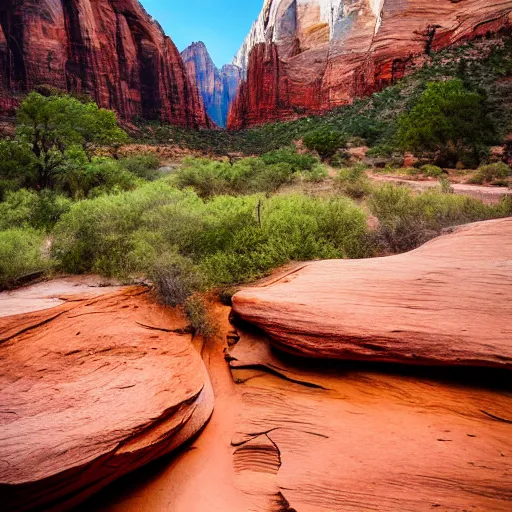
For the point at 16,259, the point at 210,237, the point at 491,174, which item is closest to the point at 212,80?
the point at 491,174

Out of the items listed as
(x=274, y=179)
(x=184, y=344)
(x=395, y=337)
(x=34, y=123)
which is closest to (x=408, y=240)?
(x=395, y=337)

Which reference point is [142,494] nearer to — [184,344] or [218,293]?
[184,344]

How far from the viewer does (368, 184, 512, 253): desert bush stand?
576 centimetres

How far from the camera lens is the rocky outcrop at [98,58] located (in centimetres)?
3219

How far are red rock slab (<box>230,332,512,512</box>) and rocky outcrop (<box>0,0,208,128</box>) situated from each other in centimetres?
3711

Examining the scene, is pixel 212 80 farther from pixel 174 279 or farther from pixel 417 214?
pixel 174 279

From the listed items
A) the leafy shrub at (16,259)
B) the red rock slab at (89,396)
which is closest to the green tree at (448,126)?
the red rock slab at (89,396)

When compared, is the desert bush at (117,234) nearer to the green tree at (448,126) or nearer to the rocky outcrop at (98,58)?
the green tree at (448,126)

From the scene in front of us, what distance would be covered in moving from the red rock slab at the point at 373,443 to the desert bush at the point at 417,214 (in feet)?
11.2

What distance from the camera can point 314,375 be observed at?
3.26 m

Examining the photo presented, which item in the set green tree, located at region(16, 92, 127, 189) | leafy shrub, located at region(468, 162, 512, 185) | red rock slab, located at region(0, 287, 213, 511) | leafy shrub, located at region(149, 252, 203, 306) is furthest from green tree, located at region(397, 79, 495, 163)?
red rock slab, located at region(0, 287, 213, 511)

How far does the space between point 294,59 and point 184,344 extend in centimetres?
6704

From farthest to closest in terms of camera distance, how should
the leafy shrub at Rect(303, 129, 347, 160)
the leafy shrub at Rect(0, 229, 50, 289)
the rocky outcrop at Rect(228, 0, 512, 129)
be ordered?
the rocky outcrop at Rect(228, 0, 512, 129)
the leafy shrub at Rect(303, 129, 347, 160)
the leafy shrub at Rect(0, 229, 50, 289)

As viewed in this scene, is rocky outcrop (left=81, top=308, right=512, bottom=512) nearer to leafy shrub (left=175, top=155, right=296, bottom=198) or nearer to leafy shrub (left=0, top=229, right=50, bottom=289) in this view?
leafy shrub (left=0, top=229, right=50, bottom=289)
